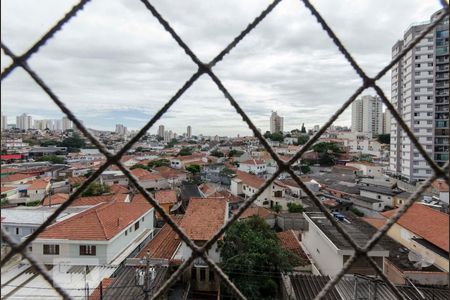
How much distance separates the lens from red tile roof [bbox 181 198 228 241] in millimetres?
7309

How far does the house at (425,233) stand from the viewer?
740 centimetres

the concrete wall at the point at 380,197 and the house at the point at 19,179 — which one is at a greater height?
the house at the point at 19,179

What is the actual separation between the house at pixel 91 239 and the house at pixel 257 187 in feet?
24.9

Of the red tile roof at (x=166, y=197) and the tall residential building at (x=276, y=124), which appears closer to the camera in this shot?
the red tile roof at (x=166, y=197)

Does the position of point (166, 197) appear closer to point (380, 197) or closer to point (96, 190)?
point (96, 190)

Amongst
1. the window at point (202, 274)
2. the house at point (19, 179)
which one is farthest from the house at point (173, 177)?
the window at point (202, 274)

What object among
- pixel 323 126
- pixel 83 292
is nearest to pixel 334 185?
pixel 83 292

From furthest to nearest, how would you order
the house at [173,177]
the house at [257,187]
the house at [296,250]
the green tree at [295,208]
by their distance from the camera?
the house at [173,177], the house at [257,187], the green tree at [295,208], the house at [296,250]

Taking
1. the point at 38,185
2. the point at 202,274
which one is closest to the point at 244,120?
the point at 202,274

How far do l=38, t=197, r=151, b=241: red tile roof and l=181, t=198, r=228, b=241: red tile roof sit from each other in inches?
74.1

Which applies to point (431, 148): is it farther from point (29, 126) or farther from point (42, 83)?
point (29, 126)

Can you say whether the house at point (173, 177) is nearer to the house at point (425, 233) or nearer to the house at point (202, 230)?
the house at point (202, 230)

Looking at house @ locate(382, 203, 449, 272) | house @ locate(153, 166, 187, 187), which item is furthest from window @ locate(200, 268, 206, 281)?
house @ locate(153, 166, 187, 187)

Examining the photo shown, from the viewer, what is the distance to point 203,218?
823 cm
